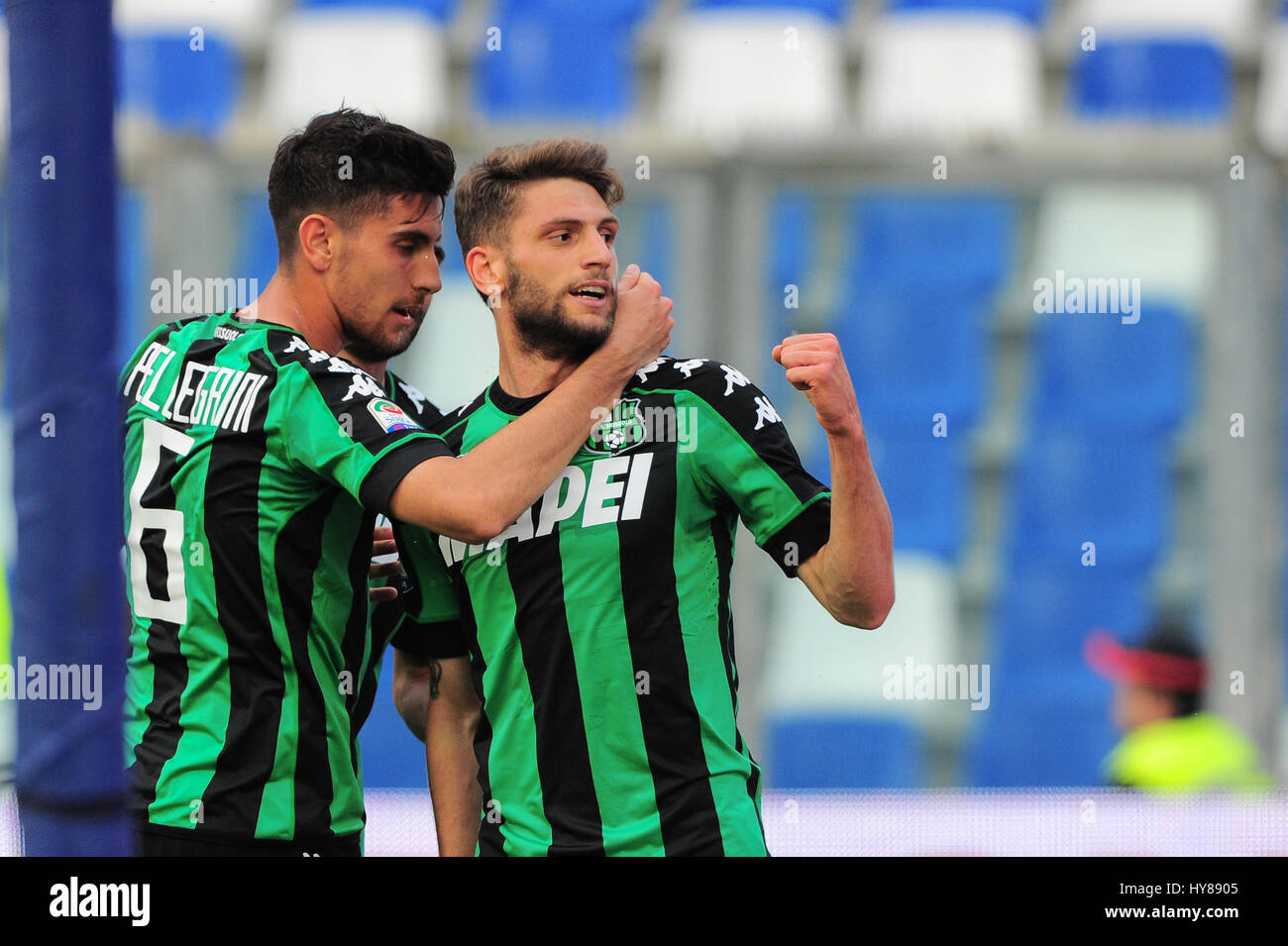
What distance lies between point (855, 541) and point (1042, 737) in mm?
3459

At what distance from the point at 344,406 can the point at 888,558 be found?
2.64 ft

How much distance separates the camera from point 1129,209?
5.52 meters

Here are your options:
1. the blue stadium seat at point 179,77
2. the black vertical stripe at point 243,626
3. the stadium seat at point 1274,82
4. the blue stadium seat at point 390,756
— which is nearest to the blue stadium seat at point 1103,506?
the stadium seat at point 1274,82

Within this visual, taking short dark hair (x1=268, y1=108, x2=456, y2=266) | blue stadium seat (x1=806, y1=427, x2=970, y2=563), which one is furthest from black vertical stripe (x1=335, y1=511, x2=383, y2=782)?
blue stadium seat (x1=806, y1=427, x2=970, y2=563)

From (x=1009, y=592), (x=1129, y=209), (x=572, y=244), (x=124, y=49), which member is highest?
(x=124, y=49)

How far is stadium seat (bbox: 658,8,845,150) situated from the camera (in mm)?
5641

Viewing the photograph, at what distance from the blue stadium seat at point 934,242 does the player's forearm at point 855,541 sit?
351 cm

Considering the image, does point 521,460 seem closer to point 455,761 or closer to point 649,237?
point 455,761

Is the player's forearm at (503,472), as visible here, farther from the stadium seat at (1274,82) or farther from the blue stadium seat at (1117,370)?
the stadium seat at (1274,82)

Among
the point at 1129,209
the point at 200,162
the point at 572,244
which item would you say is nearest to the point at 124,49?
the point at 200,162

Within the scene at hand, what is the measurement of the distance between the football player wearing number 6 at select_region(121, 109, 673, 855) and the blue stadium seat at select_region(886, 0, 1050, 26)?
13.2ft

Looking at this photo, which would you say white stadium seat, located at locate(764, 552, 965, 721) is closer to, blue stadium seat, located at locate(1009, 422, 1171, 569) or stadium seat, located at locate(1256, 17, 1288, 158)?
blue stadium seat, located at locate(1009, 422, 1171, 569)

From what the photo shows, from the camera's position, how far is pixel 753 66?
5.73 metres

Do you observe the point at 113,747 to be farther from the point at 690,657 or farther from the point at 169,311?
the point at 169,311
